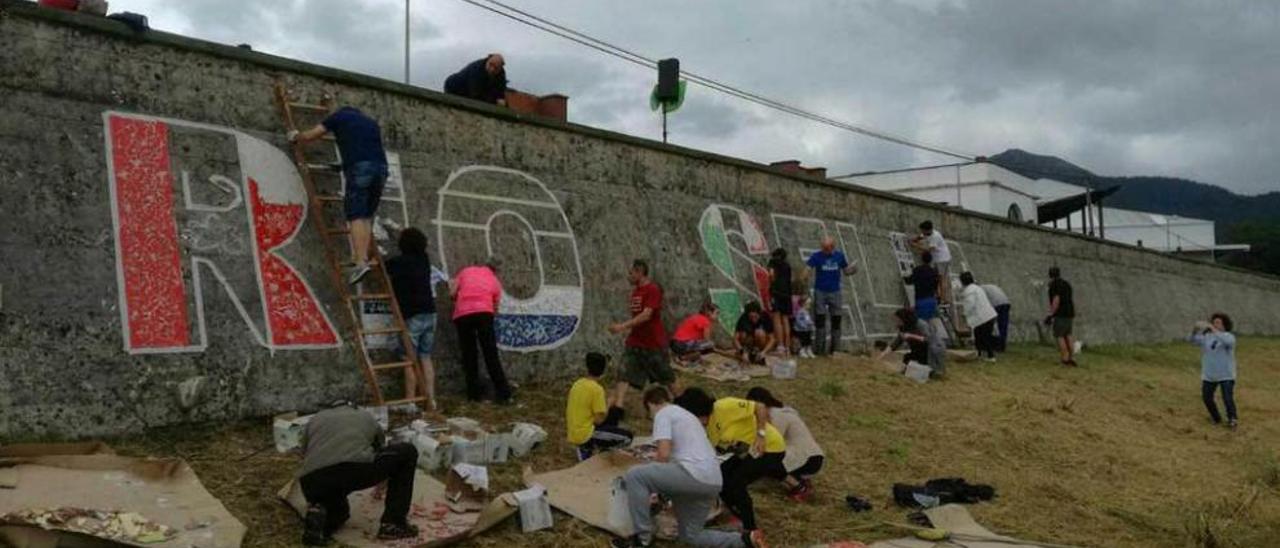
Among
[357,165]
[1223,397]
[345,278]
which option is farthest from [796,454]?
[1223,397]

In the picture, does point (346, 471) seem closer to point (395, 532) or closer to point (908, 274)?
point (395, 532)

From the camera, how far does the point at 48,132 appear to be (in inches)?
294

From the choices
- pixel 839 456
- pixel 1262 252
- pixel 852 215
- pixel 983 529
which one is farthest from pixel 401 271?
pixel 1262 252

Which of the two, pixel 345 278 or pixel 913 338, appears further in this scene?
pixel 913 338

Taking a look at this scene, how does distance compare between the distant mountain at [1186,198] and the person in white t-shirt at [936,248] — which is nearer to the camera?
the person in white t-shirt at [936,248]

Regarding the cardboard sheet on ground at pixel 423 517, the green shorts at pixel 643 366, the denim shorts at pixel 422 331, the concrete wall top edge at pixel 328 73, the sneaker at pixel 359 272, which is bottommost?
the cardboard sheet on ground at pixel 423 517

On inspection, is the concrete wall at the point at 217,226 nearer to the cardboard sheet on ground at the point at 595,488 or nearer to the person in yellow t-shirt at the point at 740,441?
the cardboard sheet on ground at the point at 595,488

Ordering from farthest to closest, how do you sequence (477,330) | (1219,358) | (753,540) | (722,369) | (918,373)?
(918,373)
(1219,358)
(722,369)
(477,330)
(753,540)

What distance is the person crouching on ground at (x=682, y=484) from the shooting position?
260 inches

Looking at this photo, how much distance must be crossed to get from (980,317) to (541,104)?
8.67 m

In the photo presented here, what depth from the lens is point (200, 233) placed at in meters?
8.13

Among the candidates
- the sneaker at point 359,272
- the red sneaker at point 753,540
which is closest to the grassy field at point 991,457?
the red sneaker at point 753,540

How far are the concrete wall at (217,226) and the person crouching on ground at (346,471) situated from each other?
231 cm

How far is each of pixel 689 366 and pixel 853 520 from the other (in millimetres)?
4625
